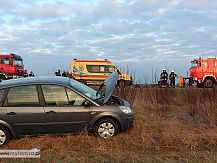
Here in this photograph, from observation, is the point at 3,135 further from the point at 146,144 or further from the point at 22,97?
the point at 146,144

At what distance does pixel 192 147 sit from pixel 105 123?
76.7 inches

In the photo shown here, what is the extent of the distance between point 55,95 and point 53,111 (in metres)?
0.38

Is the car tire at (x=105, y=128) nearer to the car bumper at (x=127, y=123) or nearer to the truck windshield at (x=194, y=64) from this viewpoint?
the car bumper at (x=127, y=123)

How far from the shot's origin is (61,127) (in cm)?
628

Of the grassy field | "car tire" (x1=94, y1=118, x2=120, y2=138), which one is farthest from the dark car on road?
the grassy field

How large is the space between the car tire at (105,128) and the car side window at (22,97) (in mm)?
1459

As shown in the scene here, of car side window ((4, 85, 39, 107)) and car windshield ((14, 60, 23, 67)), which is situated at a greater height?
car windshield ((14, 60, 23, 67))

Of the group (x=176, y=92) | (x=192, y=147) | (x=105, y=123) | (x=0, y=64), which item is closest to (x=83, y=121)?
(x=105, y=123)

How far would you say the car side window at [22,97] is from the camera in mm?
6219

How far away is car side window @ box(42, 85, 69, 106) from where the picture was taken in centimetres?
634

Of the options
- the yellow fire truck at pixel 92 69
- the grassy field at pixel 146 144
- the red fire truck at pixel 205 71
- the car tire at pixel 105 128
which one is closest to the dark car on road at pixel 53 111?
the car tire at pixel 105 128

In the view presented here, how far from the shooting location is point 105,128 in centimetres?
643

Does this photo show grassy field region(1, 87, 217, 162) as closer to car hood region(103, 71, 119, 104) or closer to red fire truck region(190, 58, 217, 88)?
car hood region(103, 71, 119, 104)

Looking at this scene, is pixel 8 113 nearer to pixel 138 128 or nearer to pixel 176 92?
pixel 138 128
